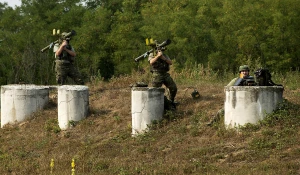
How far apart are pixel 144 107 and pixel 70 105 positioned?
95.3 inches

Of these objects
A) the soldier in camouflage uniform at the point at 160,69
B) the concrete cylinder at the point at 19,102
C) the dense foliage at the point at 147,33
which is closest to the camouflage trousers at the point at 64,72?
the concrete cylinder at the point at 19,102

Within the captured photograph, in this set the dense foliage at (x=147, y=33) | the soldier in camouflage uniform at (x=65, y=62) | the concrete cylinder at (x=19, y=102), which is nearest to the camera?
the concrete cylinder at (x=19, y=102)

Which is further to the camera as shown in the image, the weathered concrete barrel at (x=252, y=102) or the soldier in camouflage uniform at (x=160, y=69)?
the soldier in camouflage uniform at (x=160, y=69)

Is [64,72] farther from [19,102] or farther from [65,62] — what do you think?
[19,102]

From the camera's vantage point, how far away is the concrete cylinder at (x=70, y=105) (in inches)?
619

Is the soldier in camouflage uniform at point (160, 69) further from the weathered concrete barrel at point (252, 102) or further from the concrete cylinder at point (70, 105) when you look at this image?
the weathered concrete barrel at point (252, 102)

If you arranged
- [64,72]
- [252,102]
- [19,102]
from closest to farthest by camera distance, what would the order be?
[252,102]
[19,102]
[64,72]

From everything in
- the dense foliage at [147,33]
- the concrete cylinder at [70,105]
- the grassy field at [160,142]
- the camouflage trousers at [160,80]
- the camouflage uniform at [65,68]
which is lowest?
the grassy field at [160,142]

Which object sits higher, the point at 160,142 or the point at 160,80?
the point at 160,80

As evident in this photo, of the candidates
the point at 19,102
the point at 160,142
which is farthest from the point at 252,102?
the point at 19,102

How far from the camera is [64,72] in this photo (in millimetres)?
17453

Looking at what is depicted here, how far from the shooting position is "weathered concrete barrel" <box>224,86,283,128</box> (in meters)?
12.7

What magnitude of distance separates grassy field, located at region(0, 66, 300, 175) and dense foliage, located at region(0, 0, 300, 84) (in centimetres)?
1811

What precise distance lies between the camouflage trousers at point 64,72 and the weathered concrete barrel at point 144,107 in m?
3.68
